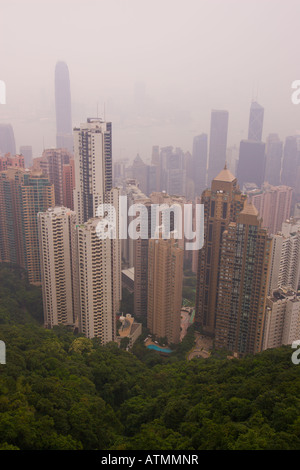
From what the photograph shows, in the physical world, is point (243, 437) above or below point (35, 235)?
above

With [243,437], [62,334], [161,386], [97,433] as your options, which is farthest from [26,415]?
[62,334]

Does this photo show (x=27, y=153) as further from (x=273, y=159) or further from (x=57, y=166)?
(x=273, y=159)

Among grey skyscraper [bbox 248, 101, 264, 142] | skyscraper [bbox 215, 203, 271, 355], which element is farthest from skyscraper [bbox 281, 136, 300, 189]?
skyscraper [bbox 215, 203, 271, 355]

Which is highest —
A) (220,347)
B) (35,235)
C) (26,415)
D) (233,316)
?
(26,415)

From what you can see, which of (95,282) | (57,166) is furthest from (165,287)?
(57,166)

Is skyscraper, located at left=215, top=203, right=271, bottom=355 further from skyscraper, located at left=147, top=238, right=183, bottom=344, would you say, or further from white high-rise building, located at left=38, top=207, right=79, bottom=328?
white high-rise building, located at left=38, top=207, right=79, bottom=328
